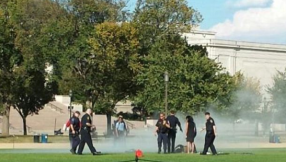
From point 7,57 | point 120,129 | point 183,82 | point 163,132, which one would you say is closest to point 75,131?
point 163,132

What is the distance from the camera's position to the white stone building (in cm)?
12544

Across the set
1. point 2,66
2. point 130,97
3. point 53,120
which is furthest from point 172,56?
point 53,120

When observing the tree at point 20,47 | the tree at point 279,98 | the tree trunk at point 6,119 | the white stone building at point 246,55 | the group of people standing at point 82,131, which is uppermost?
the white stone building at point 246,55

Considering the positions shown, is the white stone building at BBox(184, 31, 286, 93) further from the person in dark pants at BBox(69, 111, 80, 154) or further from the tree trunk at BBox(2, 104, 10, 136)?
the person in dark pants at BBox(69, 111, 80, 154)

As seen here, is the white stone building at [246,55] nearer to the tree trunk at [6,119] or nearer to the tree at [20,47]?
the tree at [20,47]

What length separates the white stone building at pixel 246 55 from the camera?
125 metres

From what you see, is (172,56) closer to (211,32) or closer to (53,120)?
(53,120)

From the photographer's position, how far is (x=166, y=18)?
7069 cm

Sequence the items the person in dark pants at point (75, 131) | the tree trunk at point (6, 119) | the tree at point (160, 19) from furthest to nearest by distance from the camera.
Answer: the tree at point (160, 19) < the tree trunk at point (6, 119) < the person in dark pants at point (75, 131)

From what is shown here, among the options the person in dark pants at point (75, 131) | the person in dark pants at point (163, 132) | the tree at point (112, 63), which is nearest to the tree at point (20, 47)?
the tree at point (112, 63)

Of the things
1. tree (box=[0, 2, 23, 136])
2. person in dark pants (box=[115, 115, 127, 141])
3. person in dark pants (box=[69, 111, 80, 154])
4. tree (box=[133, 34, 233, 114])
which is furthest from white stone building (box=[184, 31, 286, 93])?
person in dark pants (box=[69, 111, 80, 154])

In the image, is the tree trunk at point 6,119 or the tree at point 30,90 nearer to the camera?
the tree at point 30,90

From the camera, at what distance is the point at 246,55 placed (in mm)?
129000

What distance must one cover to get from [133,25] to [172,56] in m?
5.94
